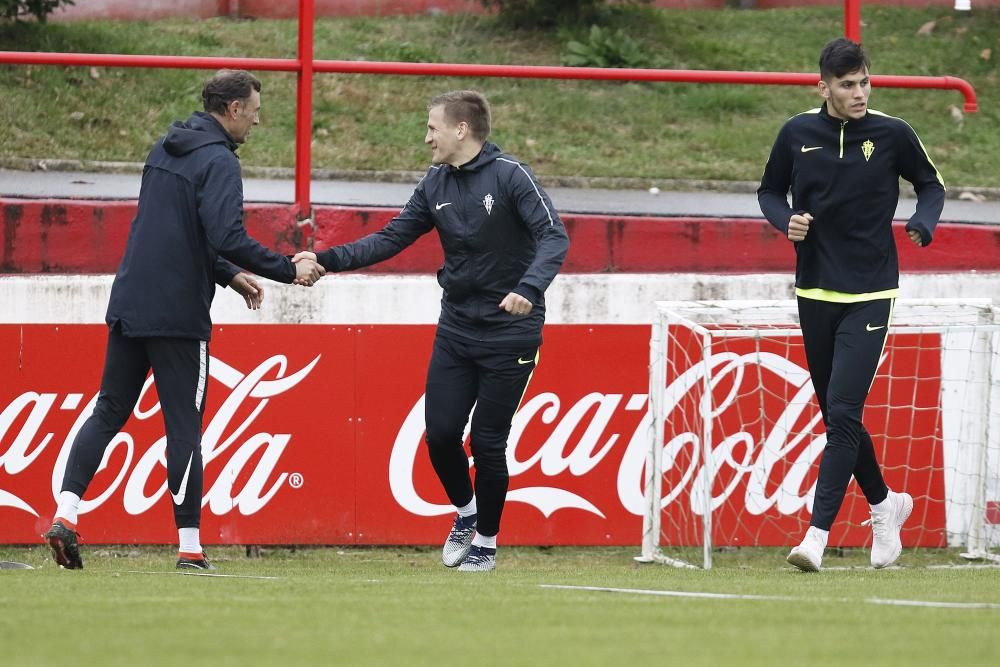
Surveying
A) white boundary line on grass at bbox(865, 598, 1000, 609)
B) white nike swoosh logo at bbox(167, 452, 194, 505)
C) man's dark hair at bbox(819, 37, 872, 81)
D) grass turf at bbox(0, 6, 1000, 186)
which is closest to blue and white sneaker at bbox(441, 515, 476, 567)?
white nike swoosh logo at bbox(167, 452, 194, 505)

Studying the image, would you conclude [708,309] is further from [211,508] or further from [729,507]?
[211,508]

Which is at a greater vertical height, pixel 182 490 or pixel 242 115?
pixel 242 115

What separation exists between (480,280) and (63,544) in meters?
1.98

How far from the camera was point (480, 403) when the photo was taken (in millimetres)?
6691

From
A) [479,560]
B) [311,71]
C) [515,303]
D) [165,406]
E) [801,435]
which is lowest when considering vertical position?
[479,560]

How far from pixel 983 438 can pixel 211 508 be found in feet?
13.1

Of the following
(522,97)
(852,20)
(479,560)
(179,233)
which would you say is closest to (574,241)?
(852,20)

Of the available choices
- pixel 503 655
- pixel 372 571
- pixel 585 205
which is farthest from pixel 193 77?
pixel 503 655

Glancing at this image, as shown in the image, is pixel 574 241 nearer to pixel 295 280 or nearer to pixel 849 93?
pixel 295 280

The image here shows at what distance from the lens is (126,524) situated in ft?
26.2

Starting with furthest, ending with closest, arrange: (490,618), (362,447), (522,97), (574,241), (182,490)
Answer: (522,97) → (574,241) → (362,447) → (182,490) → (490,618)

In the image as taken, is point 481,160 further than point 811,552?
Yes

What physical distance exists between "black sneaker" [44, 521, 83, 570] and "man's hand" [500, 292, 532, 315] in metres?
1.94

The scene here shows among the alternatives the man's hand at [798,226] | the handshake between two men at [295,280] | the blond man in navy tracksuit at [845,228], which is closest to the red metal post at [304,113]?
the handshake between two men at [295,280]
